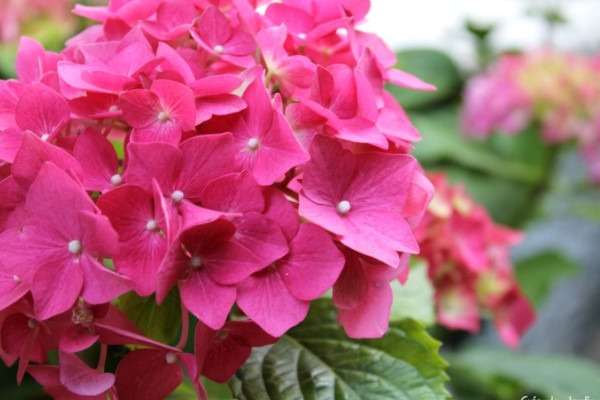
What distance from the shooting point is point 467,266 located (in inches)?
39.4

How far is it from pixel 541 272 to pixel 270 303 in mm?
1185

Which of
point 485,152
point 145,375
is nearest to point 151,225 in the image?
point 145,375

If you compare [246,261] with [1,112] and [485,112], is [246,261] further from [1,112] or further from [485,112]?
[485,112]

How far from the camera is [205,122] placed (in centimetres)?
57

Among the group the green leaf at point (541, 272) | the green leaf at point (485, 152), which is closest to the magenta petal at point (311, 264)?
the green leaf at point (541, 272)

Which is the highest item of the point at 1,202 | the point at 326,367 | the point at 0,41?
the point at 1,202

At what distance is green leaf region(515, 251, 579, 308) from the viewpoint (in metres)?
1.57

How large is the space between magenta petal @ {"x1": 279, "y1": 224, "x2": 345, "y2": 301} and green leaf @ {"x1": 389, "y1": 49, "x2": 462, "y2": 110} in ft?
4.99

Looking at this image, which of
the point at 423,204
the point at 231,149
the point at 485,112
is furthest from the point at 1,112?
the point at 485,112

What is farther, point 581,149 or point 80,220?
point 581,149

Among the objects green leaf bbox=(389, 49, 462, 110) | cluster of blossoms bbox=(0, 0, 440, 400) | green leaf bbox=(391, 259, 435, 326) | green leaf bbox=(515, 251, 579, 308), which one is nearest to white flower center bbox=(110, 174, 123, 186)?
cluster of blossoms bbox=(0, 0, 440, 400)

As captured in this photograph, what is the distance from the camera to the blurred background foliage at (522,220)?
1236 millimetres

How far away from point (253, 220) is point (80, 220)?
0.36ft

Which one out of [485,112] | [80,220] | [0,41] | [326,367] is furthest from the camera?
[485,112]
